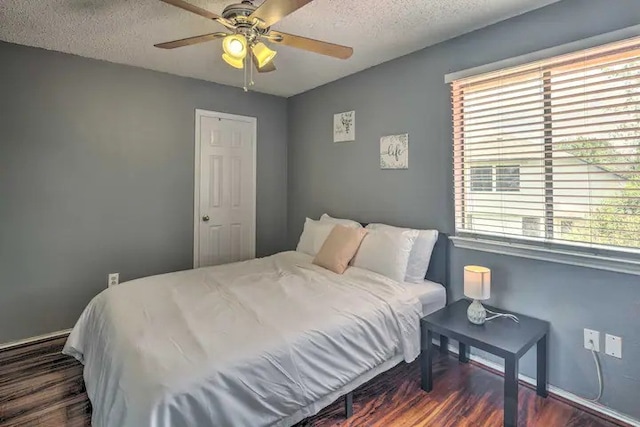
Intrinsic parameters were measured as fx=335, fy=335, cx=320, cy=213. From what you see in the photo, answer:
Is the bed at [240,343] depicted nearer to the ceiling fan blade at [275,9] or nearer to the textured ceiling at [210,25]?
the ceiling fan blade at [275,9]

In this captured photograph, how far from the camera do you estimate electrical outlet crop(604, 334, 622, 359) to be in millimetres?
1850

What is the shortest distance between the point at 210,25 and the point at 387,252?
6.78ft

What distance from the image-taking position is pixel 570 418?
188 cm

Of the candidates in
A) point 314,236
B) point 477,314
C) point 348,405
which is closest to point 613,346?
point 477,314

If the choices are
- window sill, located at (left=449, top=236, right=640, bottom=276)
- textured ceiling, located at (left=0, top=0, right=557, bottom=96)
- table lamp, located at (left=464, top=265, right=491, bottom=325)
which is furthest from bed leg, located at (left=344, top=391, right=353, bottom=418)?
textured ceiling, located at (left=0, top=0, right=557, bottom=96)

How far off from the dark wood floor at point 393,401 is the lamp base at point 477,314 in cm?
46

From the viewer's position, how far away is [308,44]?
6.25 ft

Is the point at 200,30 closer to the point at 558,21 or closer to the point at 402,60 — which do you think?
the point at 402,60

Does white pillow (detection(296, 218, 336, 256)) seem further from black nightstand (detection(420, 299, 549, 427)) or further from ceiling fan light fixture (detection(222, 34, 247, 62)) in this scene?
ceiling fan light fixture (detection(222, 34, 247, 62))

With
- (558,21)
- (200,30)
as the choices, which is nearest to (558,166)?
(558,21)

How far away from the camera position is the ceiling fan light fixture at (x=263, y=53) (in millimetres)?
1965

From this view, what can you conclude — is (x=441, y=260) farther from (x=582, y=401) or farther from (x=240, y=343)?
(x=240, y=343)

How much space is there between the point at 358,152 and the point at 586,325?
88.0 inches

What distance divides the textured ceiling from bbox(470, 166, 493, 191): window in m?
1.00
